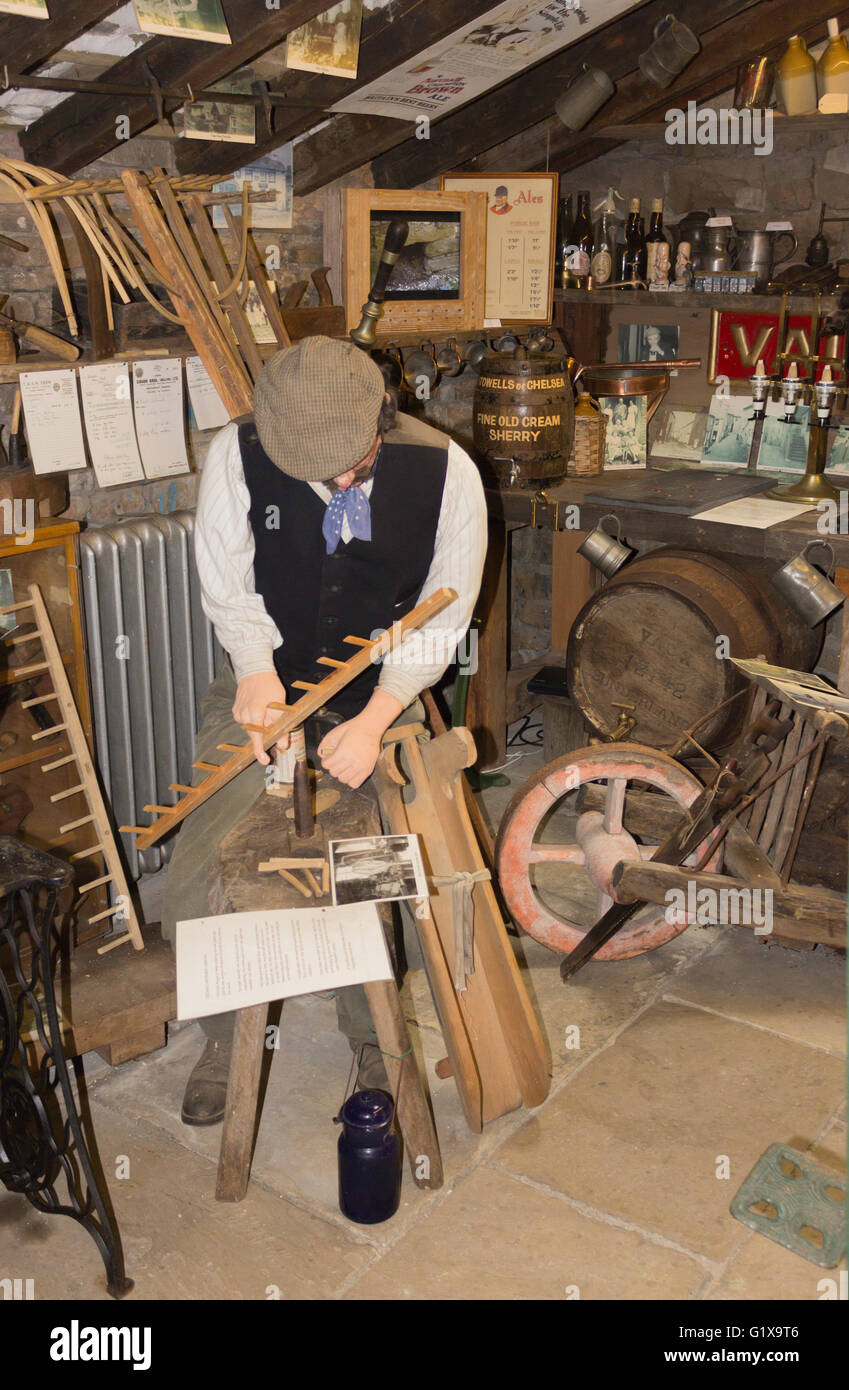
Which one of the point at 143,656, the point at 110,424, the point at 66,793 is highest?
the point at 110,424

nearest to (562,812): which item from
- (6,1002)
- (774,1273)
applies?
(774,1273)

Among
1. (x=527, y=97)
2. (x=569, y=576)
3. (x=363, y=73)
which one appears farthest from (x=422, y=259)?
(x=569, y=576)

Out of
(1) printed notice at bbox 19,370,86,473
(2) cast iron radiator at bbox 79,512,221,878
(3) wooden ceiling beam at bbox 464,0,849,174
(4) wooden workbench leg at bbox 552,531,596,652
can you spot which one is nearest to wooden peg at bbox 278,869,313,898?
(2) cast iron radiator at bbox 79,512,221,878

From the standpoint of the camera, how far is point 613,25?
12.8 feet

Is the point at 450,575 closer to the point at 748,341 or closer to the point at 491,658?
the point at 491,658

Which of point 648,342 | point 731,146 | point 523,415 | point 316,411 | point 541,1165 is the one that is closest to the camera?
point 316,411

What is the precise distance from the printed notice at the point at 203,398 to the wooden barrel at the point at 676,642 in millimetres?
1376

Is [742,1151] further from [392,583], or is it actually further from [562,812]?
[562,812]

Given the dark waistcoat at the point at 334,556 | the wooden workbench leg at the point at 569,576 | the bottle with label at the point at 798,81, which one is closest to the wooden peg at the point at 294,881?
the dark waistcoat at the point at 334,556

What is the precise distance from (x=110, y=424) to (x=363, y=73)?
1265 millimetres

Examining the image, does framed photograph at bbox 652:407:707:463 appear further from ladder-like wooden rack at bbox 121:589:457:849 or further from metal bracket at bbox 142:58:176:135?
ladder-like wooden rack at bbox 121:589:457:849

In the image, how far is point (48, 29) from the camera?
8.52 ft

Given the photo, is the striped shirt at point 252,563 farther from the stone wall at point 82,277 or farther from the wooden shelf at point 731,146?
the wooden shelf at point 731,146

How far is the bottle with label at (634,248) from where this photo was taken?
4770 millimetres
